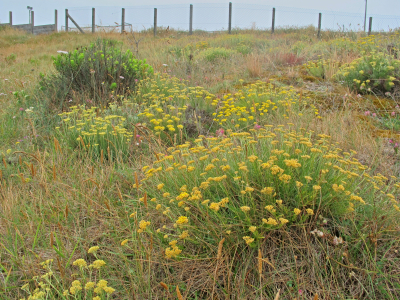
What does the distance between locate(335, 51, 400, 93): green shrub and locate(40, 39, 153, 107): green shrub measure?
3.61m

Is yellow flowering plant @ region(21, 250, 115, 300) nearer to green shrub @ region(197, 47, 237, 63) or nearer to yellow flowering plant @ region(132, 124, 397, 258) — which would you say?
yellow flowering plant @ region(132, 124, 397, 258)

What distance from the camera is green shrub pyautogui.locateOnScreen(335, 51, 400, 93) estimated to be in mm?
4617

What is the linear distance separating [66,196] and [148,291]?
1.23 m

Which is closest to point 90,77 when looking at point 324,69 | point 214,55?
point 324,69

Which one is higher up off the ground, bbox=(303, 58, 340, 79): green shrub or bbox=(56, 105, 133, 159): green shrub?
bbox=(303, 58, 340, 79): green shrub

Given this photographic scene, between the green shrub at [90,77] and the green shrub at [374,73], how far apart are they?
3614 millimetres

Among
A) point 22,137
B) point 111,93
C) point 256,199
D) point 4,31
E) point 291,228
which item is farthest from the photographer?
point 4,31

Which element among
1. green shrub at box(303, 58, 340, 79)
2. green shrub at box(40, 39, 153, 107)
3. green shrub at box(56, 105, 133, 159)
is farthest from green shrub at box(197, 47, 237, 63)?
green shrub at box(56, 105, 133, 159)

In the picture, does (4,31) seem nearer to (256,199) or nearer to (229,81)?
(229,81)

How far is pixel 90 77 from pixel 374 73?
453cm

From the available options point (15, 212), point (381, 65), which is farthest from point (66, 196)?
point (381, 65)

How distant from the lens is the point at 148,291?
1626 mm

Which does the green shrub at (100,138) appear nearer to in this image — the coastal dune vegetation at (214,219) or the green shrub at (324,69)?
the coastal dune vegetation at (214,219)

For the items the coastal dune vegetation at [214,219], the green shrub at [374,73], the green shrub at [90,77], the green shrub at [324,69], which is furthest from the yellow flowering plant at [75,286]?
the green shrub at [324,69]
